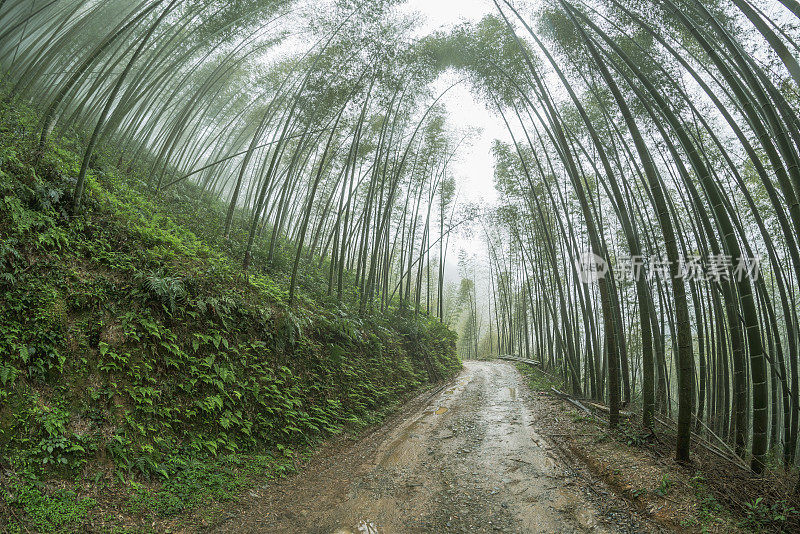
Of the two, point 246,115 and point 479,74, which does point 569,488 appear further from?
point 246,115

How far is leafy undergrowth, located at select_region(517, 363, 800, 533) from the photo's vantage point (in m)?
2.05

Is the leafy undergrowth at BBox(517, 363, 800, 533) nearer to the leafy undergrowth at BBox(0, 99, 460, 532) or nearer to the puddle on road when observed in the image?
the puddle on road

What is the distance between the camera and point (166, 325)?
315 centimetres

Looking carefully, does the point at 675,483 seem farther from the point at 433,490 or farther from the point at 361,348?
the point at 361,348

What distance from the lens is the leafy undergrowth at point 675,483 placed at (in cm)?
205

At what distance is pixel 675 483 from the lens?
2.47 meters

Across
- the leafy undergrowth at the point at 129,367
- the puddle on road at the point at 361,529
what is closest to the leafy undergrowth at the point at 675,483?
the puddle on road at the point at 361,529

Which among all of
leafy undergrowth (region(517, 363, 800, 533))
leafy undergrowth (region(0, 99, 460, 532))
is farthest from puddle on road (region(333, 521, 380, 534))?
leafy undergrowth (region(517, 363, 800, 533))

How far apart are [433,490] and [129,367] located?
105 inches

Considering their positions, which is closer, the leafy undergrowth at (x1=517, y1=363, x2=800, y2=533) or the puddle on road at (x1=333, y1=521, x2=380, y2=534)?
the leafy undergrowth at (x1=517, y1=363, x2=800, y2=533)

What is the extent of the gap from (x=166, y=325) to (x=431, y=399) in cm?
438

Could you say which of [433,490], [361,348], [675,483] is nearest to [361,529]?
[433,490]

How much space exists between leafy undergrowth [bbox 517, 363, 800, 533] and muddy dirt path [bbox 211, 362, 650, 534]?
25 cm

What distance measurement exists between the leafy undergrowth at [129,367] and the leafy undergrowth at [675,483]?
2.75 m
